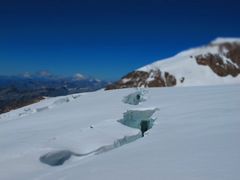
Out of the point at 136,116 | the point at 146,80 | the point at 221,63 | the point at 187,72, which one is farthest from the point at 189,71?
the point at 136,116

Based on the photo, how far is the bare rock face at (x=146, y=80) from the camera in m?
123

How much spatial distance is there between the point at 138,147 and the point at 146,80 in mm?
119173

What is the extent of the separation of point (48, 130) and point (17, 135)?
1090 millimetres

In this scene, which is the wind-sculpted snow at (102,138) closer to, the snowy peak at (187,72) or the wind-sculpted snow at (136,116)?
the wind-sculpted snow at (136,116)

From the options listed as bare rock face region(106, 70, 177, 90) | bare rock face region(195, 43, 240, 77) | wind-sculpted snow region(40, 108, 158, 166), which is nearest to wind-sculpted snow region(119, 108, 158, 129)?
wind-sculpted snow region(40, 108, 158, 166)

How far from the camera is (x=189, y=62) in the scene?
14262 cm

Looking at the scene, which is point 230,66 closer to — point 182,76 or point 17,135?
point 182,76

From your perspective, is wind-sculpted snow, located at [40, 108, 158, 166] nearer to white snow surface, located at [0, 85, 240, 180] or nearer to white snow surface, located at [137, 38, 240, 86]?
white snow surface, located at [0, 85, 240, 180]

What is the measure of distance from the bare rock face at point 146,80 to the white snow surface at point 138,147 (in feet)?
361

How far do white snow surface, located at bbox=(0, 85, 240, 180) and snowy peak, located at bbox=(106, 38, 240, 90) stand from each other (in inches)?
4309

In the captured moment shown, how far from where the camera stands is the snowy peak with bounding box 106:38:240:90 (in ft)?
414

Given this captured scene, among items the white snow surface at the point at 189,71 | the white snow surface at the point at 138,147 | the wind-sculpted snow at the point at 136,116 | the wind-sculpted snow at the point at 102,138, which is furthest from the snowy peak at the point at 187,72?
the white snow surface at the point at 138,147

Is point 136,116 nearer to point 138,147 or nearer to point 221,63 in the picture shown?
point 138,147

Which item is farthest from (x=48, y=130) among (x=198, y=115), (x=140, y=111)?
(x=198, y=115)
